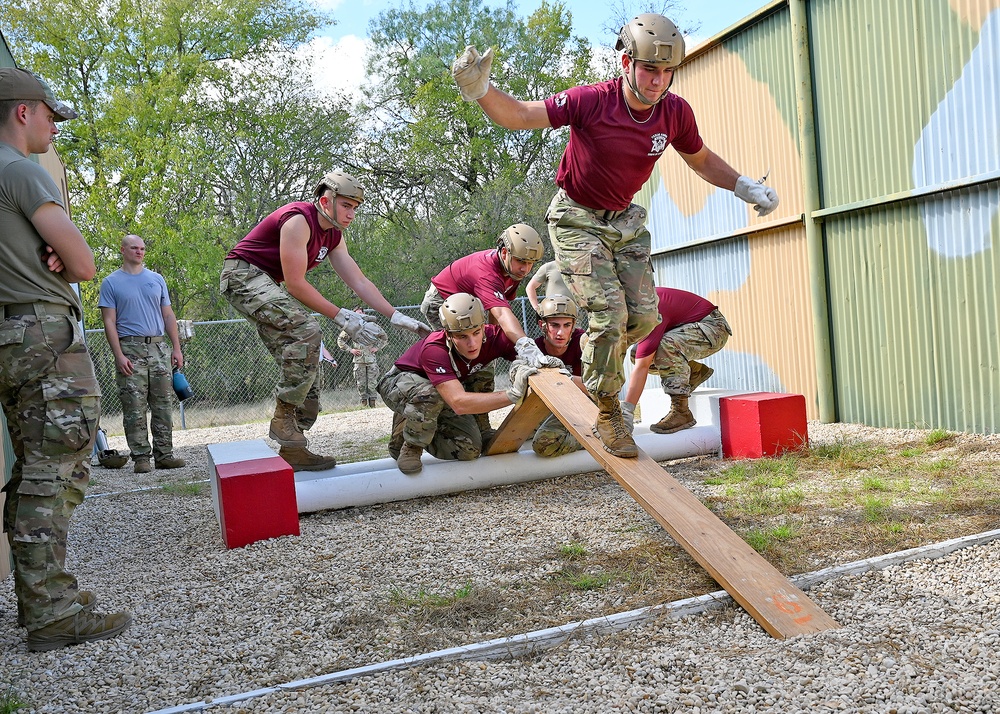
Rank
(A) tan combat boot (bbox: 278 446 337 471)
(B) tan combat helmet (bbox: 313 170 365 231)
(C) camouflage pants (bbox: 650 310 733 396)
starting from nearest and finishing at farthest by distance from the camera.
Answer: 1. (B) tan combat helmet (bbox: 313 170 365 231)
2. (A) tan combat boot (bbox: 278 446 337 471)
3. (C) camouflage pants (bbox: 650 310 733 396)

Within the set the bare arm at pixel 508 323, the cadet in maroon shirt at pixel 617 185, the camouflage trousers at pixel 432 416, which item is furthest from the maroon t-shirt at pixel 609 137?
the camouflage trousers at pixel 432 416

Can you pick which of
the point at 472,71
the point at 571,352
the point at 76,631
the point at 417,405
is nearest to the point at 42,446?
the point at 76,631

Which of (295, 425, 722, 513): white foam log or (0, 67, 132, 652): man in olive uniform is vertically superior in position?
(0, 67, 132, 652): man in olive uniform

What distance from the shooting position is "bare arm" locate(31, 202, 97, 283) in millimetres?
2820

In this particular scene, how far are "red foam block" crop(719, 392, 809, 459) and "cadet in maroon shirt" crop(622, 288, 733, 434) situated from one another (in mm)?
383

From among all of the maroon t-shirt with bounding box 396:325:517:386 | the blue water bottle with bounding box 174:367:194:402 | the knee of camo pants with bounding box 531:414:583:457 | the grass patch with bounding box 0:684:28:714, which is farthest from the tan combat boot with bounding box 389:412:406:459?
the blue water bottle with bounding box 174:367:194:402

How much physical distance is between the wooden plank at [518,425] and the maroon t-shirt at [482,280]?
659 millimetres

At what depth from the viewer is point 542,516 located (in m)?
4.33

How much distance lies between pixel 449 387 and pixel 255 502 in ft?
4.09

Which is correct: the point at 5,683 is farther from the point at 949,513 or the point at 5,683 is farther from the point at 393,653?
the point at 949,513

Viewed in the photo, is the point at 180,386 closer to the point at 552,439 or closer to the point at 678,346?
the point at 552,439

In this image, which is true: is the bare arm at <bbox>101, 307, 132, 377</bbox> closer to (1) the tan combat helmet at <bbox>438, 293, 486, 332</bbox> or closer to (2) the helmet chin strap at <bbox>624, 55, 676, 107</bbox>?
(1) the tan combat helmet at <bbox>438, 293, 486, 332</bbox>

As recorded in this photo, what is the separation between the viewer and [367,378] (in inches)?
200

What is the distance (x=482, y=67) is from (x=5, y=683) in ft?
9.00
